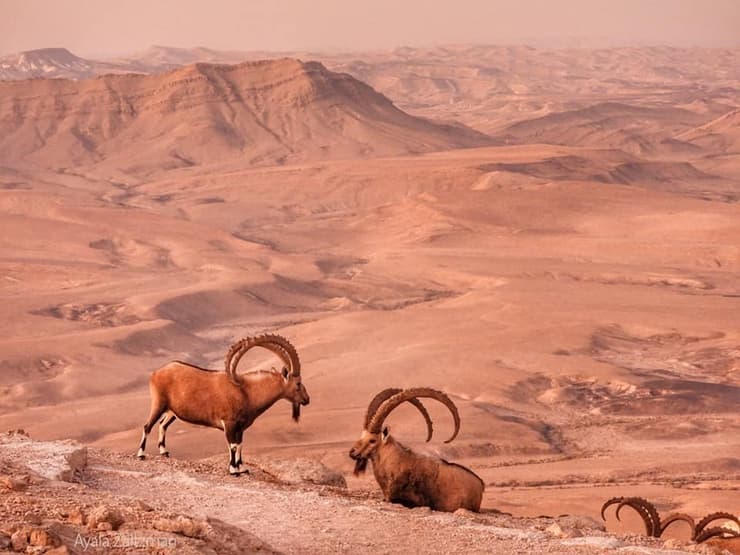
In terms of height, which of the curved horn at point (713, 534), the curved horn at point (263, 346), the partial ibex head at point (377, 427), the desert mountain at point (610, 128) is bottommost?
the desert mountain at point (610, 128)

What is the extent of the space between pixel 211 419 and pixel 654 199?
64.1 meters

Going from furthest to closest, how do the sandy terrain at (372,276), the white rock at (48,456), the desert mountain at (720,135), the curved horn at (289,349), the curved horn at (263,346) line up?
1. the desert mountain at (720,135)
2. the sandy terrain at (372,276)
3. the curved horn at (289,349)
4. the curved horn at (263,346)
5. the white rock at (48,456)

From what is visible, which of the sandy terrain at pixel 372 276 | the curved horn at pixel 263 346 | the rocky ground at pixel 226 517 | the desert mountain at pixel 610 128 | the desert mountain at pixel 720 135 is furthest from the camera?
the desert mountain at pixel 610 128

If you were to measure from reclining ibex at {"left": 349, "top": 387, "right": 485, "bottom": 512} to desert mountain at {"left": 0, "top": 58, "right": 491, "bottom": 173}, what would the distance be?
86.5 meters

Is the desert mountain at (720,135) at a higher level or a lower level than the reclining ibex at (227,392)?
lower

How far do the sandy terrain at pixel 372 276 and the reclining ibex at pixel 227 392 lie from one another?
3.71 meters

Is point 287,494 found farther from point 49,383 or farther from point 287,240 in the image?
point 287,240

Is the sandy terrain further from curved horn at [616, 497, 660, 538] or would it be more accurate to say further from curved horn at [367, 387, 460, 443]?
curved horn at [616, 497, 660, 538]

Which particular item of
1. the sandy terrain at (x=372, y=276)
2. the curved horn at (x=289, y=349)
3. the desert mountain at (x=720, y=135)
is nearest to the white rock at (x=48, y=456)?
the curved horn at (x=289, y=349)

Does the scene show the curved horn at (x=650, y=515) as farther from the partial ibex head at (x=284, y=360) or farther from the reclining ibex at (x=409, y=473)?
the partial ibex head at (x=284, y=360)

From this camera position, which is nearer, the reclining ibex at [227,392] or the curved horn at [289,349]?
the curved horn at [289,349]

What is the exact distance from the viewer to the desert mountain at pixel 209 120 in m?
101

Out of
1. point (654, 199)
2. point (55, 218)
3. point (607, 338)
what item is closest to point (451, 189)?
point (654, 199)

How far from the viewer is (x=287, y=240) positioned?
66812mm
